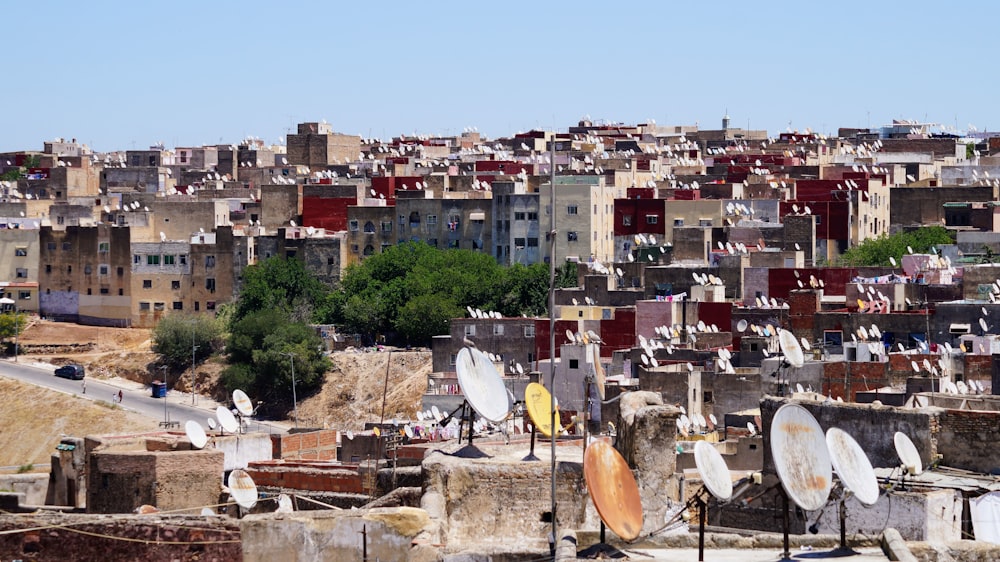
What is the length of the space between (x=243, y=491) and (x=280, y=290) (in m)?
51.4

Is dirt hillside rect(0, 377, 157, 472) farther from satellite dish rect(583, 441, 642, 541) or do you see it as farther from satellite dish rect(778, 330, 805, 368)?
satellite dish rect(583, 441, 642, 541)

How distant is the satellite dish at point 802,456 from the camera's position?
18016mm

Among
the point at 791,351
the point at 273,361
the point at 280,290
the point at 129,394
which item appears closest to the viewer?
the point at 791,351

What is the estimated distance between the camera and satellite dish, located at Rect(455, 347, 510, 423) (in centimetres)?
2269

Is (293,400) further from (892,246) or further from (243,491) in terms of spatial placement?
(243,491)

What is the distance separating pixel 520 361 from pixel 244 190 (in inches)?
1536

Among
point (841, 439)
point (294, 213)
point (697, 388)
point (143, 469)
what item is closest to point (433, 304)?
point (294, 213)

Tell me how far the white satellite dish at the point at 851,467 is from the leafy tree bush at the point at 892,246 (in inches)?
1971

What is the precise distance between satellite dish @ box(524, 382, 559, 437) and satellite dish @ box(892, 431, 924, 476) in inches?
137

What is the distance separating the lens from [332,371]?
68.3m

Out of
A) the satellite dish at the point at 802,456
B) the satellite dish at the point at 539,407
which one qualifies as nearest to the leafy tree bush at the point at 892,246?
the satellite dish at the point at 539,407

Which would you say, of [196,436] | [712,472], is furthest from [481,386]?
[196,436]

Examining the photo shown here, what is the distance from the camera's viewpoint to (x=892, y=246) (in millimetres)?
72562

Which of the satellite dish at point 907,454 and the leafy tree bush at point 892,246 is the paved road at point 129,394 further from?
the satellite dish at point 907,454
